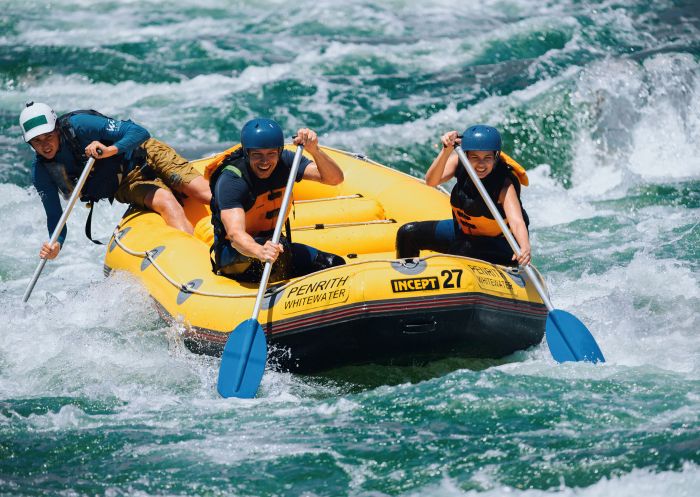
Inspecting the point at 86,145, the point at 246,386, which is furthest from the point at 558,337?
the point at 86,145

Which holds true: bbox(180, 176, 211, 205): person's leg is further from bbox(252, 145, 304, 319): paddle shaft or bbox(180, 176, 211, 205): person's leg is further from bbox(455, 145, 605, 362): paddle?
bbox(455, 145, 605, 362): paddle

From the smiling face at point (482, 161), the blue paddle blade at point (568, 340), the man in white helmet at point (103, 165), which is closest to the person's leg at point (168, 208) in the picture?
the man in white helmet at point (103, 165)

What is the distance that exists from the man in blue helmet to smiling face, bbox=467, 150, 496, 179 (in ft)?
2.58

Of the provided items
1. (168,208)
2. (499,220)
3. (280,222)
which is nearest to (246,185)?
(280,222)

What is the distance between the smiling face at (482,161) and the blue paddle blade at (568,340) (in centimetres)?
86

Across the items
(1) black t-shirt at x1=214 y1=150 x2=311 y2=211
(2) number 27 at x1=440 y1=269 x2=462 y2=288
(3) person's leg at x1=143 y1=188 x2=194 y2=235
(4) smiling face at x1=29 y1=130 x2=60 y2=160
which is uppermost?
(1) black t-shirt at x1=214 y1=150 x2=311 y2=211

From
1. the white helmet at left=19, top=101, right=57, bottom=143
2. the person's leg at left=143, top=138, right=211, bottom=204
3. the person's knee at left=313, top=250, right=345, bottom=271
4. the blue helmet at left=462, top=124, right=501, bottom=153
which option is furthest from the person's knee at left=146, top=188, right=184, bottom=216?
the blue helmet at left=462, top=124, right=501, bottom=153

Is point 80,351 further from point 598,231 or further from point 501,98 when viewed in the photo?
point 501,98

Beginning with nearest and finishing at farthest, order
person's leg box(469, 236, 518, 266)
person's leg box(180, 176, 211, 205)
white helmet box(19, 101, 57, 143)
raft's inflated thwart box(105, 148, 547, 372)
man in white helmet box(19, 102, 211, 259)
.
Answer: raft's inflated thwart box(105, 148, 547, 372) < person's leg box(469, 236, 518, 266) < white helmet box(19, 101, 57, 143) < man in white helmet box(19, 102, 211, 259) < person's leg box(180, 176, 211, 205)

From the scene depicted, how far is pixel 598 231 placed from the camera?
9.44 meters

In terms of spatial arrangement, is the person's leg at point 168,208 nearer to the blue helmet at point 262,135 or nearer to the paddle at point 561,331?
the blue helmet at point 262,135

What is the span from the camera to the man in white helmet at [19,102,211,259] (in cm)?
720

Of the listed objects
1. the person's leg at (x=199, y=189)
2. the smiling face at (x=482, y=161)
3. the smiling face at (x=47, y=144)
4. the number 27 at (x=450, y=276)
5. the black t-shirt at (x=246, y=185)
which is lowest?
the person's leg at (x=199, y=189)

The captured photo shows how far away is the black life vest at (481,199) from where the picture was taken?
6402 mm
